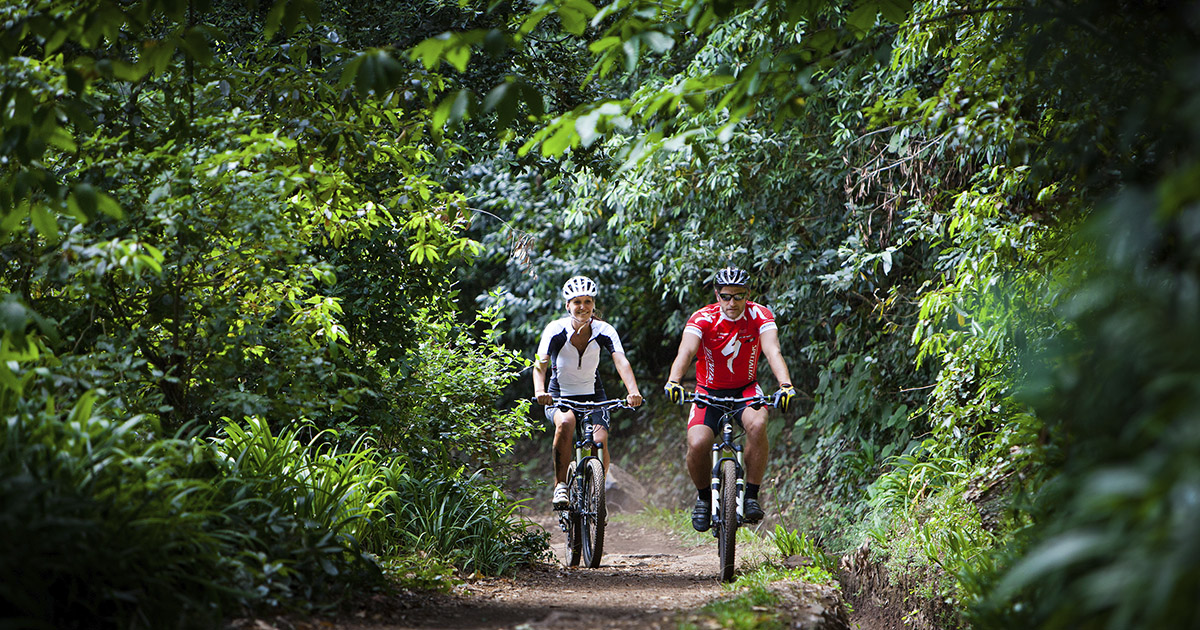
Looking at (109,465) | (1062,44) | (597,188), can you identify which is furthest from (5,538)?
(597,188)

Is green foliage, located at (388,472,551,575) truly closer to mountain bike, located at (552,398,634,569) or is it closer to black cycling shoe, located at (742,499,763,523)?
mountain bike, located at (552,398,634,569)

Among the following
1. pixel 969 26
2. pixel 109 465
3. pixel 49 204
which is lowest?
pixel 109 465

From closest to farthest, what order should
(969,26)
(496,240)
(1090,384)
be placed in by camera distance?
(1090,384), (969,26), (496,240)

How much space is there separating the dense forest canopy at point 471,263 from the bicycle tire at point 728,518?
1.17 meters

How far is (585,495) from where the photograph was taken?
7125 millimetres

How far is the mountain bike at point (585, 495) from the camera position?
6996 millimetres

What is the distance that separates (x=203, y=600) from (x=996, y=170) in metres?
5.14

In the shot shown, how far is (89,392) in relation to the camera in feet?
11.9

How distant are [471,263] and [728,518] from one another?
2.51 m

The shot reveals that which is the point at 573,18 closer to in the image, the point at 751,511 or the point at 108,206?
the point at 108,206

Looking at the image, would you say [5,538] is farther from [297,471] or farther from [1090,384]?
[1090,384]

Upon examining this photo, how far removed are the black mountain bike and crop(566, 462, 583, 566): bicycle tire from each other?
1249mm

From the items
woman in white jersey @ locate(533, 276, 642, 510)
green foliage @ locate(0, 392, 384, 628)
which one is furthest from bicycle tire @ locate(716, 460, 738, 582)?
green foliage @ locate(0, 392, 384, 628)

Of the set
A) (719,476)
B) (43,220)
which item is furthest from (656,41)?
(719,476)
